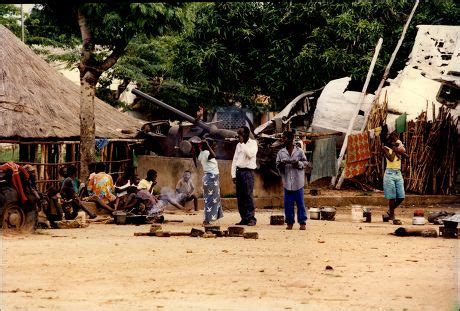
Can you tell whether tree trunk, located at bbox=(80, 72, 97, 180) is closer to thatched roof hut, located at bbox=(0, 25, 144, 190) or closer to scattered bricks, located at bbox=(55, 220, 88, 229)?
thatched roof hut, located at bbox=(0, 25, 144, 190)

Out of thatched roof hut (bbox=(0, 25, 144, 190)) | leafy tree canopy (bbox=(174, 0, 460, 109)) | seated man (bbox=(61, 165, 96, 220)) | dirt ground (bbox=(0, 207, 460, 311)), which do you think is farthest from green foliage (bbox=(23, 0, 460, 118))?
dirt ground (bbox=(0, 207, 460, 311))

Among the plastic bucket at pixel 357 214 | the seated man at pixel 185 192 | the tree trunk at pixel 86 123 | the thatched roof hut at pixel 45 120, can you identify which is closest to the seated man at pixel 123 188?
the seated man at pixel 185 192

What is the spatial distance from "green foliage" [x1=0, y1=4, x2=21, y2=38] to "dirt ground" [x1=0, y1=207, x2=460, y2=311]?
67.3 feet

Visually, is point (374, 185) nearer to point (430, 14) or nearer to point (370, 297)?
point (430, 14)

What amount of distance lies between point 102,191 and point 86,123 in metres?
3.72

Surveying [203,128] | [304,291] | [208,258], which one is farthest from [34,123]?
[304,291]

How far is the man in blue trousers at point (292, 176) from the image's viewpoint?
45.2ft

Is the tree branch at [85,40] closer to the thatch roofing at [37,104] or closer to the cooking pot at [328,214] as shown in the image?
the thatch roofing at [37,104]

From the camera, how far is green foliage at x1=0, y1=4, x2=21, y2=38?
106 ft

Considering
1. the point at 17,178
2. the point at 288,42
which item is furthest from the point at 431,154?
the point at 17,178

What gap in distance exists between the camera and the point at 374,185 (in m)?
22.6

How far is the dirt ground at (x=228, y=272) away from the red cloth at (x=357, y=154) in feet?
28.1

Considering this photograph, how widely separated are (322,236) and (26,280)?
5.66m

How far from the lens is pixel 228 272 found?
8844 millimetres
